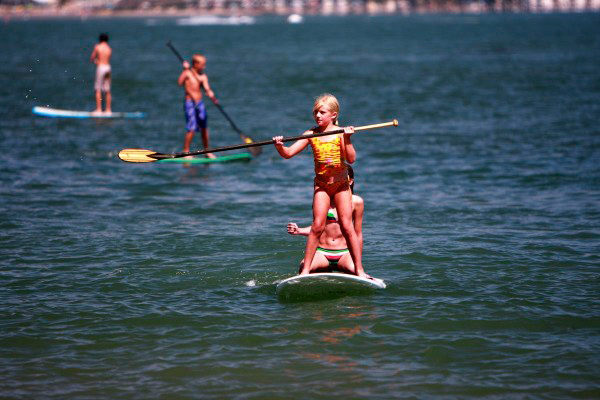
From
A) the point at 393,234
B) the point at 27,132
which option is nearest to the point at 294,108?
the point at 27,132

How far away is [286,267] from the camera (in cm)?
1141

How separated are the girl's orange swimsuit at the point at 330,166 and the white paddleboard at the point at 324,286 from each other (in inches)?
34.5

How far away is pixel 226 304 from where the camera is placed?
1001 centimetres

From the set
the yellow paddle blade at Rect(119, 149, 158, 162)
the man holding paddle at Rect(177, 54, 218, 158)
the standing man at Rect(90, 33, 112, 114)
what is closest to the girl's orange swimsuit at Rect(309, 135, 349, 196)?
the yellow paddle blade at Rect(119, 149, 158, 162)

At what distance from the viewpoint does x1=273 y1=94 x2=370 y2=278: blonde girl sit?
A: 9.26 metres

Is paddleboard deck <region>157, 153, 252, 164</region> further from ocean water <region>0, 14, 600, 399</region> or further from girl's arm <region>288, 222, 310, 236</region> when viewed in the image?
girl's arm <region>288, 222, 310, 236</region>

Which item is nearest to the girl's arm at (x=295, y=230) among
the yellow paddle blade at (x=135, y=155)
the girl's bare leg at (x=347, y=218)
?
the girl's bare leg at (x=347, y=218)

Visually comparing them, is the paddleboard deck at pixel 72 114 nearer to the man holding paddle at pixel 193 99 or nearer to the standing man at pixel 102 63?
the standing man at pixel 102 63

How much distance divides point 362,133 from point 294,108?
737 centimetres

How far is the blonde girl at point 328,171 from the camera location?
9258 mm

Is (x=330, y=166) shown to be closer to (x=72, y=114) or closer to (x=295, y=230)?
(x=295, y=230)

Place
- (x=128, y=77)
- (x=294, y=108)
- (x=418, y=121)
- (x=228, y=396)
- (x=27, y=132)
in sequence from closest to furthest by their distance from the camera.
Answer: (x=228, y=396), (x=27, y=132), (x=418, y=121), (x=294, y=108), (x=128, y=77)

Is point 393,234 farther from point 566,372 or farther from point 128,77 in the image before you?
point 128,77

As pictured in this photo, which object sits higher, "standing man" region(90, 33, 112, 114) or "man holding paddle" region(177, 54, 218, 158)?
"standing man" region(90, 33, 112, 114)
